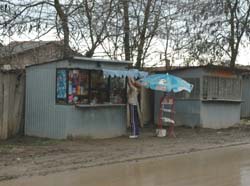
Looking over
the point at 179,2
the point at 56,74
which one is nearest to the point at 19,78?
the point at 56,74

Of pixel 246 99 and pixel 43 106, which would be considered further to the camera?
pixel 246 99

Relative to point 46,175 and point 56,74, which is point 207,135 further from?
point 46,175

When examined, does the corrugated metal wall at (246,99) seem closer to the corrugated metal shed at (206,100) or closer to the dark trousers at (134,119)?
the corrugated metal shed at (206,100)

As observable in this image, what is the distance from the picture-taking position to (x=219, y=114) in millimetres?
21672

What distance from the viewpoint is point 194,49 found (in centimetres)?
2556

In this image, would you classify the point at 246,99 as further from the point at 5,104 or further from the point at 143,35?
the point at 5,104

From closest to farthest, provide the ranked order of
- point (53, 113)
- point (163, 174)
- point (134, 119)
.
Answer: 1. point (163, 174)
2. point (53, 113)
3. point (134, 119)

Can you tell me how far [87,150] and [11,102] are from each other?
3446mm

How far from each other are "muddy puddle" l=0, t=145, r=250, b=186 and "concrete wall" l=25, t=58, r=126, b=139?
142 inches

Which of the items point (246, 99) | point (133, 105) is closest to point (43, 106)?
point (133, 105)

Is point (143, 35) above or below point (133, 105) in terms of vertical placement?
above

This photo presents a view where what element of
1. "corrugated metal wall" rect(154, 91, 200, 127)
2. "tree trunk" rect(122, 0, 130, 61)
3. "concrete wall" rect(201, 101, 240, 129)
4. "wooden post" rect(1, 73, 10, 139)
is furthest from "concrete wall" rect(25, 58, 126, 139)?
"concrete wall" rect(201, 101, 240, 129)

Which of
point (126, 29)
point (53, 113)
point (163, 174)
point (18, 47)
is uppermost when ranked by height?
point (126, 29)

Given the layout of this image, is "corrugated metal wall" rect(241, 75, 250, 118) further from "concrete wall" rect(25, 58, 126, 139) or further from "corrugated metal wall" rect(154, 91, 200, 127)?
"concrete wall" rect(25, 58, 126, 139)
